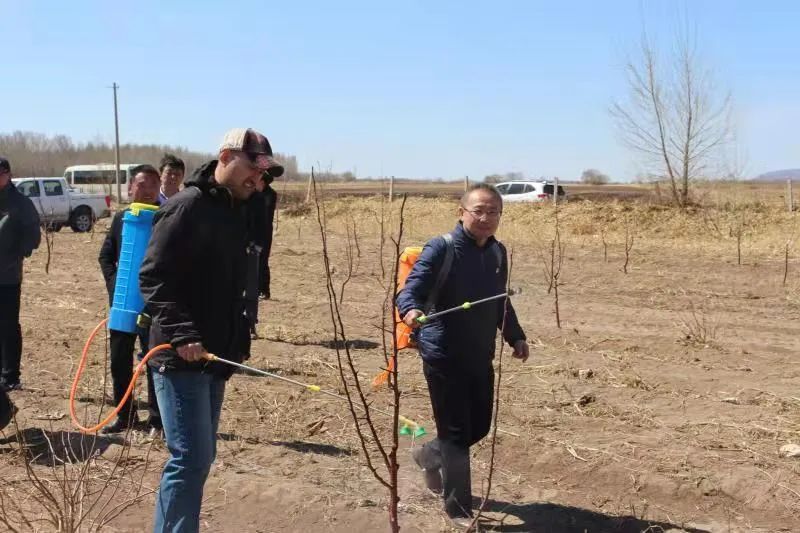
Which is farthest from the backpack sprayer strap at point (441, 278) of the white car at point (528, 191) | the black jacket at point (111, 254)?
the white car at point (528, 191)

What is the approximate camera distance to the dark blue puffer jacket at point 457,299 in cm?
389

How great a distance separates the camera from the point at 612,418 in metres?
5.81

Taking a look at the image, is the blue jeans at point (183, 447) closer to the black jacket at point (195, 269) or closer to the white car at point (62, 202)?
the black jacket at point (195, 269)

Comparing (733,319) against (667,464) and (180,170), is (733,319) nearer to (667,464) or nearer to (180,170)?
(667,464)

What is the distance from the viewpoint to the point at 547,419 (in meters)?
5.79

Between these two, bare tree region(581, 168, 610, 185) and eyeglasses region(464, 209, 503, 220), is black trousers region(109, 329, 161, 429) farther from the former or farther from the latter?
bare tree region(581, 168, 610, 185)

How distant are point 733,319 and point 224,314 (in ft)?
26.7

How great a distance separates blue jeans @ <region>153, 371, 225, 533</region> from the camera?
314cm

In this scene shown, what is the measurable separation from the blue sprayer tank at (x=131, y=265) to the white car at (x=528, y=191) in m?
24.7

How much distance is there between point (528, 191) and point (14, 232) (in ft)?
84.3

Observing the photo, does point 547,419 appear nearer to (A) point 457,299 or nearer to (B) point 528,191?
(A) point 457,299

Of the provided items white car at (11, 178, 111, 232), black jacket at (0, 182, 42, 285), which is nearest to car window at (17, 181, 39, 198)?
white car at (11, 178, 111, 232)

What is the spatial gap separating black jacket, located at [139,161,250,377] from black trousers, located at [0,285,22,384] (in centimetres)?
327

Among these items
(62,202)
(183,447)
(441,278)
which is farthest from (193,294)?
(62,202)
